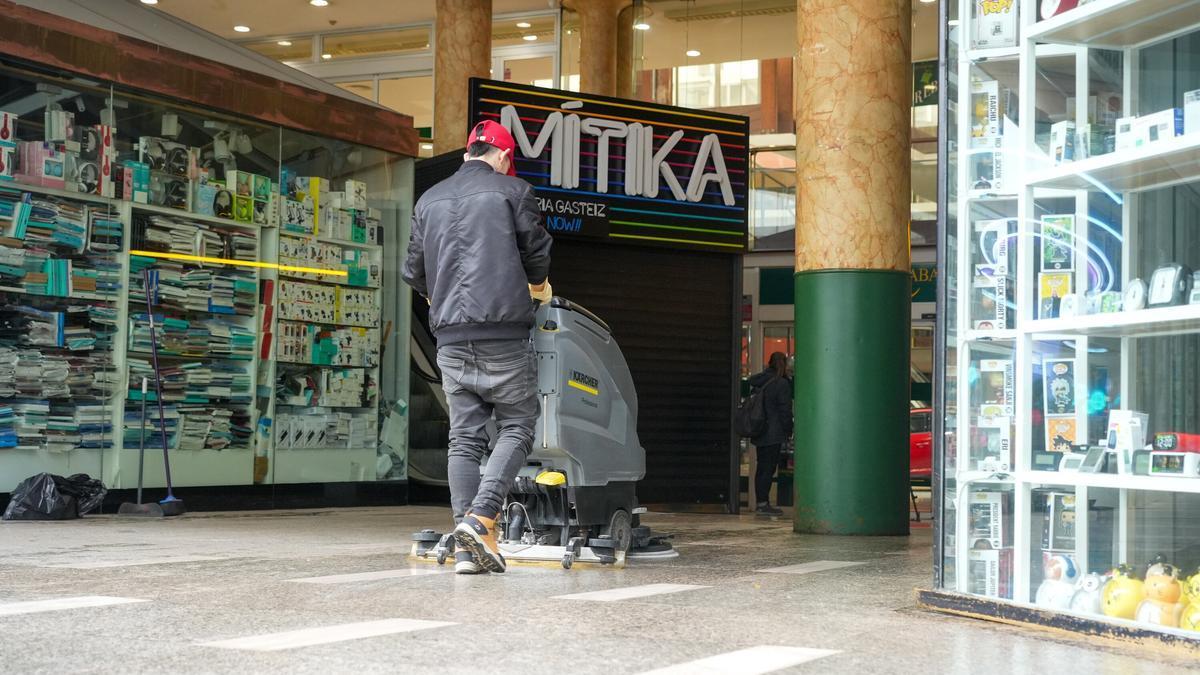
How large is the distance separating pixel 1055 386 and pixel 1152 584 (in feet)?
2.22

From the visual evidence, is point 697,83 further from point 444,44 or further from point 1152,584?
point 1152,584

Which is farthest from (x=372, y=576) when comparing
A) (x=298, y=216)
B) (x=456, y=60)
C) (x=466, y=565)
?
(x=456, y=60)

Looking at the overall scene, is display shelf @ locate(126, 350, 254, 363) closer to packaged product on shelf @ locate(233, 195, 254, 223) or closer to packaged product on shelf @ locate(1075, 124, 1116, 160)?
packaged product on shelf @ locate(233, 195, 254, 223)

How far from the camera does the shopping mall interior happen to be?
3.91m

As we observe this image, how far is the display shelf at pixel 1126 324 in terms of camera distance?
385 centimetres

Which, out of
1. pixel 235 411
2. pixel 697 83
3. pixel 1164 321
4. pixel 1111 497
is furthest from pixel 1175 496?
pixel 697 83

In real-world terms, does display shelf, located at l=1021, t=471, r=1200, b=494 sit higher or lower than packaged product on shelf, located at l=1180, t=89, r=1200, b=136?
lower

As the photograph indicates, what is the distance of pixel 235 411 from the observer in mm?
11039

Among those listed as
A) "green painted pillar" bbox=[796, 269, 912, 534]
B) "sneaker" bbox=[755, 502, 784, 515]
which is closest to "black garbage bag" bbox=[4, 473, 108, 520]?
"green painted pillar" bbox=[796, 269, 912, 534]

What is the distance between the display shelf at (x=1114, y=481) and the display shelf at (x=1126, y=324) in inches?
16.4

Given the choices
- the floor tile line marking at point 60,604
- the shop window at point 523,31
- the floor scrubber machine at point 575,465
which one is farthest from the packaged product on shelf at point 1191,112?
the shop window at point 523,31

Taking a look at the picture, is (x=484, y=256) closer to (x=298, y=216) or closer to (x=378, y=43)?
(x=298, y=216)

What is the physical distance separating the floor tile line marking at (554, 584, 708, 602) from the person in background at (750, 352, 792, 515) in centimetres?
785

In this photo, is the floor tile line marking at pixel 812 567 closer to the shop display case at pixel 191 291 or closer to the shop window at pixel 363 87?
the shop display case at pixel 191 291
